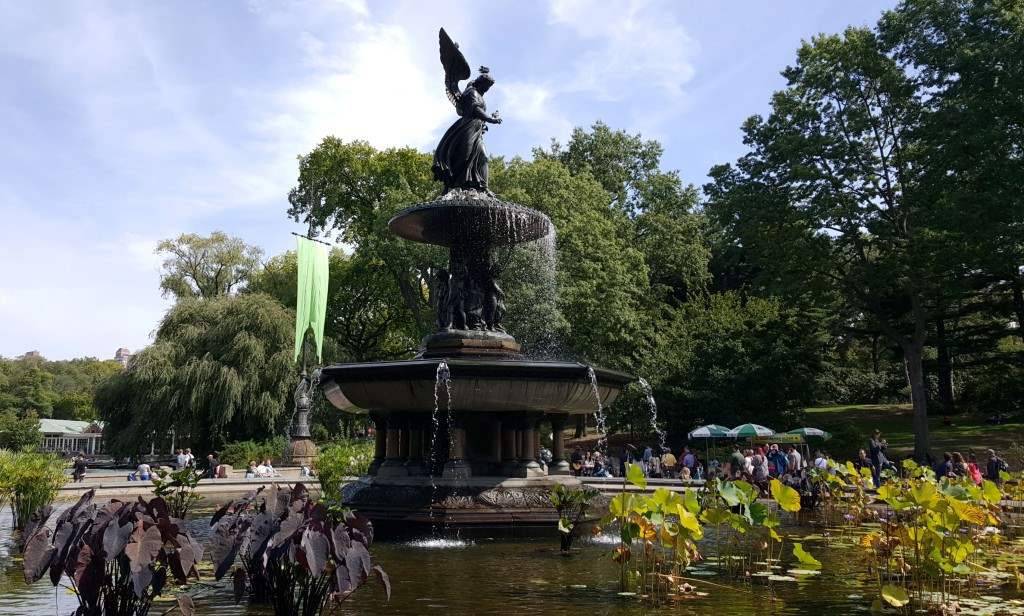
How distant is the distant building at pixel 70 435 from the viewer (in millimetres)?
81688

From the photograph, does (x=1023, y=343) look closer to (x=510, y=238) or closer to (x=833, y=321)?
(x=833, y=321)

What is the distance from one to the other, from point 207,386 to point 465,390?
84.3 ft

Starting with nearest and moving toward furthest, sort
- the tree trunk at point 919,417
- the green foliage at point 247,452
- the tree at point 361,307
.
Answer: the tree trunk at point 919,417 < the green foliage at point 247,452 < the tree at point 361,307

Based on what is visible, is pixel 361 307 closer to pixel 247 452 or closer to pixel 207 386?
pixel 207 386

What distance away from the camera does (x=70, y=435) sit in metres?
84.1

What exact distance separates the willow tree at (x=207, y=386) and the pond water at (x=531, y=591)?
2512cm

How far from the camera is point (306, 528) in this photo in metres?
4.04

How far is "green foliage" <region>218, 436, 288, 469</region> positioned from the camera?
3083cm

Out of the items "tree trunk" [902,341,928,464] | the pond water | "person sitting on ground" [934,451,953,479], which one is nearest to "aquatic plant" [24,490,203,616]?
the pond water

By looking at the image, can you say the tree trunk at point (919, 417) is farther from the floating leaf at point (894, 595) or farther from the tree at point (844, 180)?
the floating leaf at point (894, 595)

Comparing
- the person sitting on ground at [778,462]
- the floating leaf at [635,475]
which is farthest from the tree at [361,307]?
the floating leaf at [635,475]

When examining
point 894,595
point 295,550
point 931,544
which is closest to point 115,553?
point 295,550

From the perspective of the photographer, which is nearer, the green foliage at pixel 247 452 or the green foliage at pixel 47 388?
the green foliage at pixel 247 452

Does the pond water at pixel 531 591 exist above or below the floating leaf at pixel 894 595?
below
